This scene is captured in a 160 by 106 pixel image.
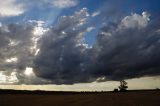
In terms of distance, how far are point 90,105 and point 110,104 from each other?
204 cm

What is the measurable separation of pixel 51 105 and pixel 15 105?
567 centimetres

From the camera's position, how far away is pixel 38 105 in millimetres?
33188

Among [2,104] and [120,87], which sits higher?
[120,87]

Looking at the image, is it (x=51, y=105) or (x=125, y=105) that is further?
(x=51, y=105)

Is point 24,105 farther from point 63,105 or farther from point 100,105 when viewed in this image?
point 100,105

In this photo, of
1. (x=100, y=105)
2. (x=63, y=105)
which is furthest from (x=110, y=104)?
(x=63, y=105)

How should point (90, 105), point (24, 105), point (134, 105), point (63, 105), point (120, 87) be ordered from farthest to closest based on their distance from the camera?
1. point (120, 87)
2. point (24, 105)
3. point (63, 105)
4. point (90, 105)
5. point (134, 105)

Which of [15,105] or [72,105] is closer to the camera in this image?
[72,105]

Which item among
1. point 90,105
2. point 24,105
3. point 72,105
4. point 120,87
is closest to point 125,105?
point 90,105

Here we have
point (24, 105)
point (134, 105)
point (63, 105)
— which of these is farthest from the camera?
point (24, 105)

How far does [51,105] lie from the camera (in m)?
32.3

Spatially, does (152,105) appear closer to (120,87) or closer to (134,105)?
(134,105)

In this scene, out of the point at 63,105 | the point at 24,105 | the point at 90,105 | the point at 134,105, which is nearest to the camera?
the point at 134,105

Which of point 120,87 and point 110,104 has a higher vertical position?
point 120,87
